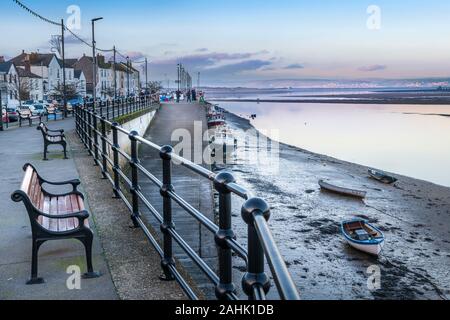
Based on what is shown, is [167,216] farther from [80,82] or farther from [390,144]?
[80,82]

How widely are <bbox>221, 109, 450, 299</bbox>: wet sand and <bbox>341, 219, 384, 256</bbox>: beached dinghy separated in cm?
27

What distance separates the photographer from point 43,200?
19.3ft

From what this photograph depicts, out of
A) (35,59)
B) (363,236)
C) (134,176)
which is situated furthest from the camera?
(35,59)

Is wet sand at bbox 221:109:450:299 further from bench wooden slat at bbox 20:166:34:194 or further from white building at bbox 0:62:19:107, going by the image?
white building at bbox 0:62:19:107

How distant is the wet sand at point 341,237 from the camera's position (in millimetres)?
12250

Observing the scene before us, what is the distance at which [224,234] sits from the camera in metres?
2.92

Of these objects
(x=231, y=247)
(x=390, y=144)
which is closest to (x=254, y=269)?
(x=231, y=247)

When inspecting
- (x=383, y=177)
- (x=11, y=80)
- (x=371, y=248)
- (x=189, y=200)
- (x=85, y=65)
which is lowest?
(x=383, y=177)

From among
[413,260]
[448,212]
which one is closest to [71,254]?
[413,260]

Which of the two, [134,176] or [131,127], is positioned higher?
[134,176]

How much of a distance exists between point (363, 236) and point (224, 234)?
12.8 metres

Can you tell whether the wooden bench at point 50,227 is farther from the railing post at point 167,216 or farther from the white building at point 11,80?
the white building at point 11,80

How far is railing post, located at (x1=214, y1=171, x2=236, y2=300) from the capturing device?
2811 mm
